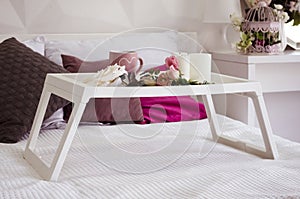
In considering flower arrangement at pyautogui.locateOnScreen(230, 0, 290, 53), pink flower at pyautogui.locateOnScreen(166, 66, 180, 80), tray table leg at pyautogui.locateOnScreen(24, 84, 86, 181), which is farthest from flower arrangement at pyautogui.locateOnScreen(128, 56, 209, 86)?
flower arrangement at pyautogui.locateOnScreen(230, 0, 290, 53)

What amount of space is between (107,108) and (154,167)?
55 cm

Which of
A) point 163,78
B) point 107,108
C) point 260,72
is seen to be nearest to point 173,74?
point 163,78

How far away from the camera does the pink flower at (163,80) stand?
144cm

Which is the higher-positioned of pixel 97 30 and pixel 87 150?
pixel 97 30

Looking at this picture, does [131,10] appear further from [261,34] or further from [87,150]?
[87,150]

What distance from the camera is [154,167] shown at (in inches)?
58.7

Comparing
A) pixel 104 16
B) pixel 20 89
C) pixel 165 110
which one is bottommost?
pixel 165 110

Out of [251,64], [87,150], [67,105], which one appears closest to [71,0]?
[67,105]

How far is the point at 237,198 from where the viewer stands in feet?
3.94

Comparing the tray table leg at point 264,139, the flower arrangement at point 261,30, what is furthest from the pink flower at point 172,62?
the flower arrangement at point 261,30

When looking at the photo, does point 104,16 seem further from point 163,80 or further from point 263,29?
point 163,80

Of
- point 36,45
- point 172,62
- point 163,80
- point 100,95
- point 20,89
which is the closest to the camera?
point 100,95

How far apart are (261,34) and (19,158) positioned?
1.52 m

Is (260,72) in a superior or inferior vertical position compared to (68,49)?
inferior
